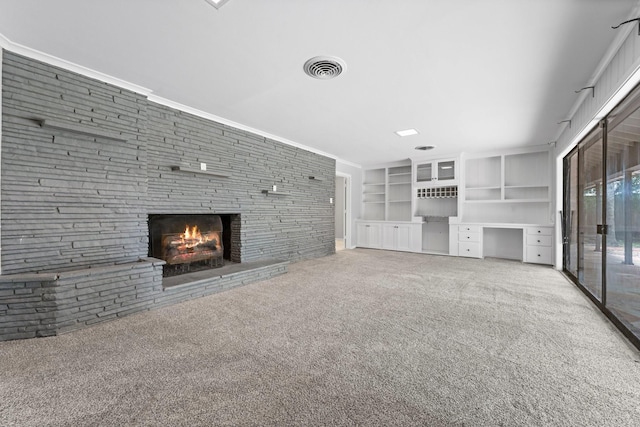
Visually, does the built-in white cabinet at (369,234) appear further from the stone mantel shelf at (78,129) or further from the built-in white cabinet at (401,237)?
the stone mantel shelf at (78,129)

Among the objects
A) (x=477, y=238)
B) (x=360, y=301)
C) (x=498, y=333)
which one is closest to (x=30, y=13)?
(x=360, y=301)

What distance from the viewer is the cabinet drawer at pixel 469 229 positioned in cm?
629

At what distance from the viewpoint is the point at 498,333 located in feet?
7.71

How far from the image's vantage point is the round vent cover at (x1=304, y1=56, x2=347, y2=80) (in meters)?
2.58

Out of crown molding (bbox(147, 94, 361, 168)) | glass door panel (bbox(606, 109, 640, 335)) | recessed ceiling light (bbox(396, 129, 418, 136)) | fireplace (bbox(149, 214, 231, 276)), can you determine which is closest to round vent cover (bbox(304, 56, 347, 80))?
crown molding (bbox(147, 94, 361, 168))

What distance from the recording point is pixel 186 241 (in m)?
3.96

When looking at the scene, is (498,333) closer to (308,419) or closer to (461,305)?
(461,305)

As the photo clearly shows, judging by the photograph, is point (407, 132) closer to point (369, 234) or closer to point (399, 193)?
point (399, 193)

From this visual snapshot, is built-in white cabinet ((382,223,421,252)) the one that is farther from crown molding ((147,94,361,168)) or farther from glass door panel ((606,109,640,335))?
glass door panel ((606,109,640,335))

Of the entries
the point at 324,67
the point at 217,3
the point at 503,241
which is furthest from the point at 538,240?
the point at 217,3

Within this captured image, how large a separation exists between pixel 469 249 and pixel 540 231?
4.46ft

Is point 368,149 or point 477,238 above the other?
point 368,149

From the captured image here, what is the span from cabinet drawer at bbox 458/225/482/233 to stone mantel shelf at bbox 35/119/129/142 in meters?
6.54

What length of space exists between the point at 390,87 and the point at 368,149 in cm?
307
